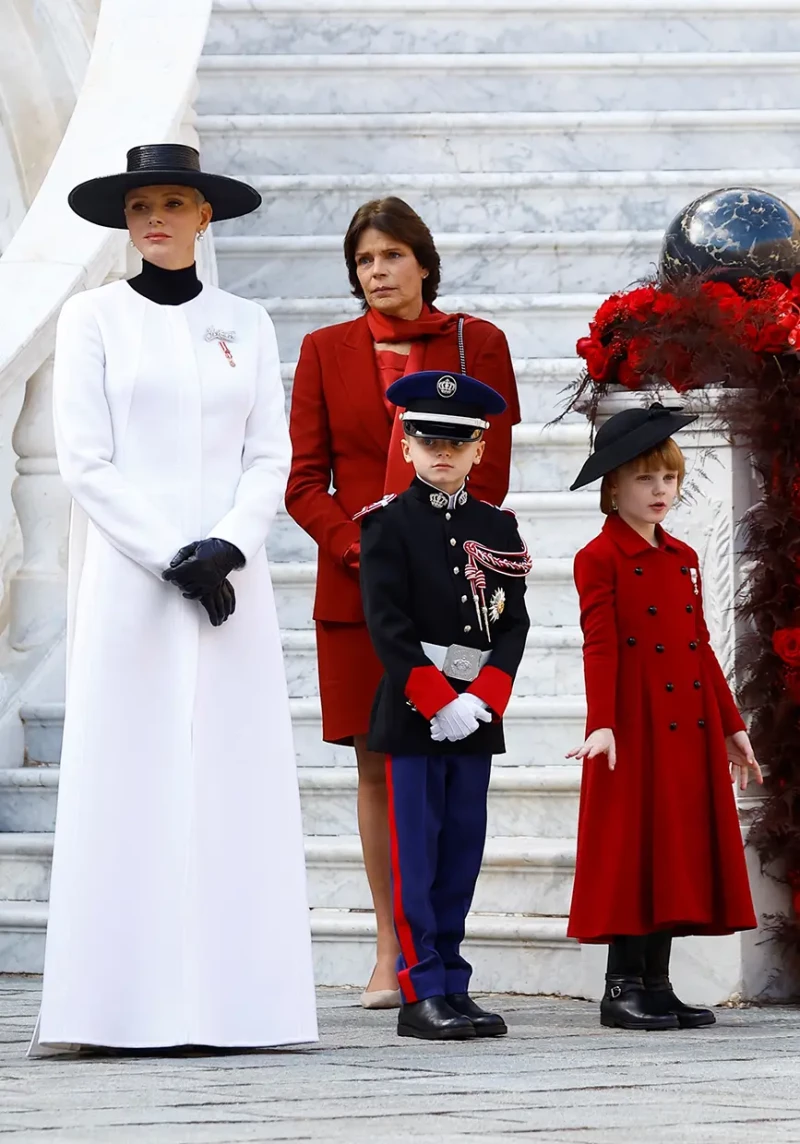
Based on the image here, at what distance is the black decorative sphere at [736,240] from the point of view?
539cm

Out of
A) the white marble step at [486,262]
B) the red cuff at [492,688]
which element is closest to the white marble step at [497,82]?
the white marble step at [486,262]

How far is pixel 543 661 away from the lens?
6.37 metres

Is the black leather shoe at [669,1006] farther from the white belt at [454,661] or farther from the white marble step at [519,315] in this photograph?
the white marble step at [519,315]

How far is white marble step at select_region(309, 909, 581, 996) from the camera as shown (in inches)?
214

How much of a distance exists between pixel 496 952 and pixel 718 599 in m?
0.97

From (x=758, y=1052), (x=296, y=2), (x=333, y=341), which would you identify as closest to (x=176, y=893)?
(x=758, y=1052)

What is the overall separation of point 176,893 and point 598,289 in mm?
3789

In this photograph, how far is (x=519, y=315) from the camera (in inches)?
296

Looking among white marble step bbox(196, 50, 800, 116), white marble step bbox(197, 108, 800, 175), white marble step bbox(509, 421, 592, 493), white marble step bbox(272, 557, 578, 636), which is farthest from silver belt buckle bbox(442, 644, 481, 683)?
white marble step bbox(196, 50, 800, 116)

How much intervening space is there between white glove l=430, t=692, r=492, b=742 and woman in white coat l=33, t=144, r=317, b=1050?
0.30 metres

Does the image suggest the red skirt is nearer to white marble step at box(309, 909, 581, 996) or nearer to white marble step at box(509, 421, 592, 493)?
white marble step at box(309, 909, 581, 996)

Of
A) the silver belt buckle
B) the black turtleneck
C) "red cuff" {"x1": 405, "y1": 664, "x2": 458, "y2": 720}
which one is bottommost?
"red cuff" {"x1": 405, "y1": 664, "x2": 458, "y2": 720}

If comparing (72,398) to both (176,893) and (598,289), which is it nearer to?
(176,893)

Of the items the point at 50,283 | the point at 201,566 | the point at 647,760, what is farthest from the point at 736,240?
the point at 50,283
